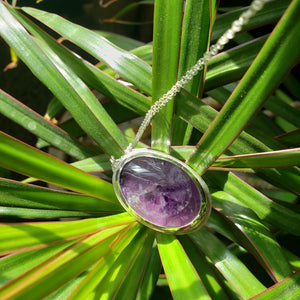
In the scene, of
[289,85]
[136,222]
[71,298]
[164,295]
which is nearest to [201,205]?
[136,222]

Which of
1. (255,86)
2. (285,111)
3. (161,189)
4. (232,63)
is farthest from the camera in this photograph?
(285,111)

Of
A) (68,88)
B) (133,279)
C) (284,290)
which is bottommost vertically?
(284,290)

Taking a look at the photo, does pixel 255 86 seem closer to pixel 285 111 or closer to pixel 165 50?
pixel 165 50

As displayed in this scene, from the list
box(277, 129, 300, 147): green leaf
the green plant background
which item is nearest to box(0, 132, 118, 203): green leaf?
the green plant background

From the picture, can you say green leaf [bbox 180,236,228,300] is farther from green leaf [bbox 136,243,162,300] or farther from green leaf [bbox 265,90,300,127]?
green leaf [bbox 265,90,300,127]

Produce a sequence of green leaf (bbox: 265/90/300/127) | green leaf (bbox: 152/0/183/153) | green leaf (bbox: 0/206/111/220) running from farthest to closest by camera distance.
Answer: green leaf (bbox: 265/90/300/127) < green leaf (bbox: 0/206/111/220) < green leaf (bbox: 152/0/183/153)

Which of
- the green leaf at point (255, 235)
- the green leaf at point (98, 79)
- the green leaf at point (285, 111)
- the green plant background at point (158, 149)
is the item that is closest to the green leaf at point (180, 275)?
the green plant background at point (158, 149)

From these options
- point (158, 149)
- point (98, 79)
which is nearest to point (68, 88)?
point (98, 79)

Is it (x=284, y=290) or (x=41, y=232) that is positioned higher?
(x=41, y=232)
